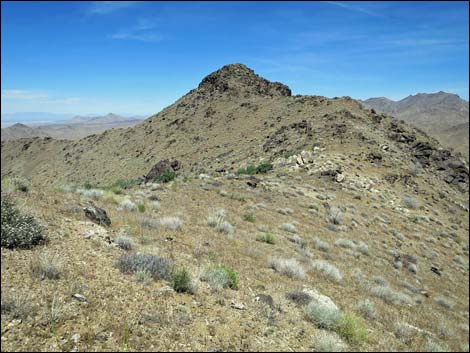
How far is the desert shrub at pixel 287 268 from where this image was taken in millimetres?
9180

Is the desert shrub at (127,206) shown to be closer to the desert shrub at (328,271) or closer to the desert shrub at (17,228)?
the desert shrub at (17,228)

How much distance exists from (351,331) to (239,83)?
64.7 meters

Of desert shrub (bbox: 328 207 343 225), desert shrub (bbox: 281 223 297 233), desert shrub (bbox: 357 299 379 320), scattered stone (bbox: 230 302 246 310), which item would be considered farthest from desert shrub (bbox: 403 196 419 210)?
scattered stone (bbox: 230 302 246 310)

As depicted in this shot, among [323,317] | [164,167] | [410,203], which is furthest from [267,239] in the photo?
[164,167]

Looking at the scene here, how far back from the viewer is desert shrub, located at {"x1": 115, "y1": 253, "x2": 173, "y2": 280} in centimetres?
651

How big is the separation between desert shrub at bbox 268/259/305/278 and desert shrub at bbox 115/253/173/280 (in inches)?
141

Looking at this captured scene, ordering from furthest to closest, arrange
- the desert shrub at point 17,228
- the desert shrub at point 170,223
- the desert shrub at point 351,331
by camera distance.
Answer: the desert shrub at point 170,223 < the desert shrub at point 17,228 < the desert shrub at point 351,331

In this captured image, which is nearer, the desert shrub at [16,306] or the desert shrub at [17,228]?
the desert shrub at [16,306]

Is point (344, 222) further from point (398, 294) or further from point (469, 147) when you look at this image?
point (469, 147)

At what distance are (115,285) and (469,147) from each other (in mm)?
136243

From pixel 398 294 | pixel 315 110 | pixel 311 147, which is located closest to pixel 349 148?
pixel 311 147

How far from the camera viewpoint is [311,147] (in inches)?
1257

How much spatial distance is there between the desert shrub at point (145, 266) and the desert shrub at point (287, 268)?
Result: 358cm

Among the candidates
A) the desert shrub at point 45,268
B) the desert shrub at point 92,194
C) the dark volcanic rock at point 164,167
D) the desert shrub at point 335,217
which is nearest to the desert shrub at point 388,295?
the desert shrub at point 335,217
